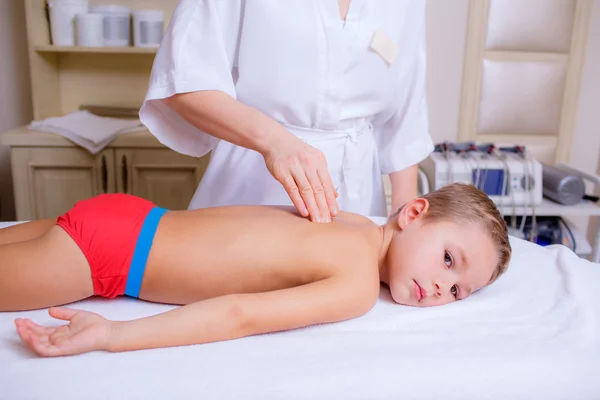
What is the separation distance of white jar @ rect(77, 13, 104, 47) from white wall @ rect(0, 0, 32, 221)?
17.8 inches

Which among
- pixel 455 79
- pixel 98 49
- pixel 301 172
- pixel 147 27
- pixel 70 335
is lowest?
pixel 70 335

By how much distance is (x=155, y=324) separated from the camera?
89 cm

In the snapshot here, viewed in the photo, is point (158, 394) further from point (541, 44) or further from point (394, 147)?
point (541, 44)

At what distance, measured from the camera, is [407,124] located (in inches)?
61.0

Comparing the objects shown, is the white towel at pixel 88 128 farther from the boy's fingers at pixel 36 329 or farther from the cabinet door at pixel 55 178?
the boy's fingers at pixel 36 329

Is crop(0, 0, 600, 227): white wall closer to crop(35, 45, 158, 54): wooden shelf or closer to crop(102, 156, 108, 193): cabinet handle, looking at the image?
crop(35, 45, 158, 54): wooden shelf

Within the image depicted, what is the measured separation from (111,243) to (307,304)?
396 millimetres

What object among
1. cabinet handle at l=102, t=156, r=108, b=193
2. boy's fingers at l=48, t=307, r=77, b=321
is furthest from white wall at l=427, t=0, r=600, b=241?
boy's fingers at l=48, t=307, r=77, b=321

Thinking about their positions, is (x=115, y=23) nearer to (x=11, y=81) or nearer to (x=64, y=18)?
(x=64, y=18)

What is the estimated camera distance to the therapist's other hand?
40.8 inches

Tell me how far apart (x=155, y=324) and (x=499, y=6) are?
2571 mm

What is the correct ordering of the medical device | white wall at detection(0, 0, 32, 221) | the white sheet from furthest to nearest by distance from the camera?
white wall at detection(0, 0, 32, 221) < the medical device < the white sheet

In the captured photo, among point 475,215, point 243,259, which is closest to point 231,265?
point 243,259

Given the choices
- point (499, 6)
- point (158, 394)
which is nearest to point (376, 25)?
point (158, 394)
